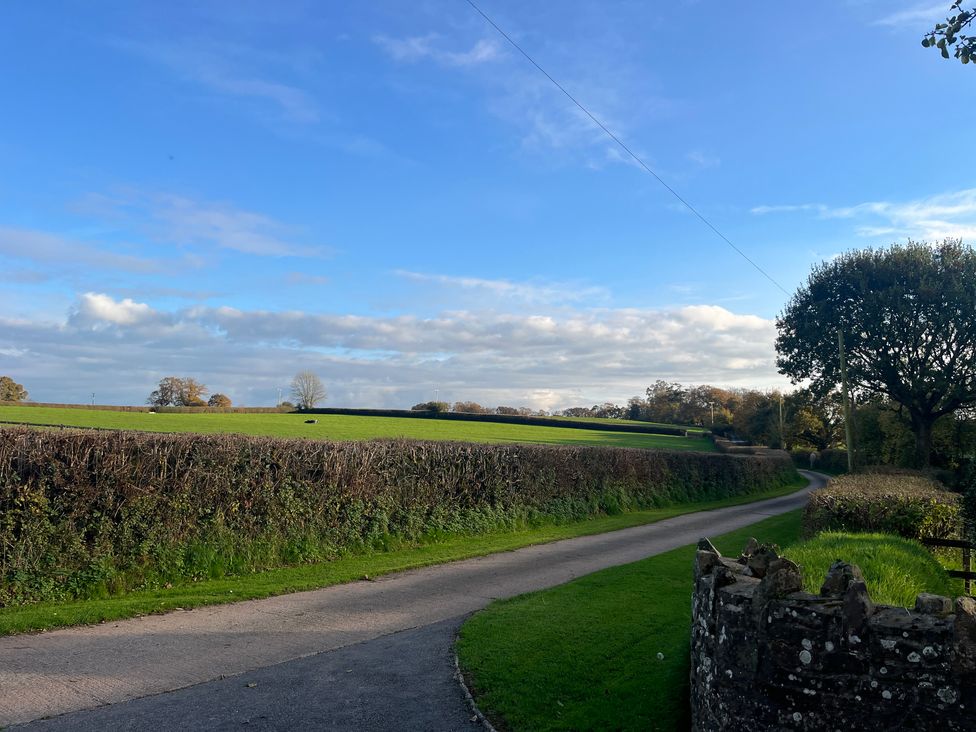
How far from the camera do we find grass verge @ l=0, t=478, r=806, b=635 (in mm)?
9148

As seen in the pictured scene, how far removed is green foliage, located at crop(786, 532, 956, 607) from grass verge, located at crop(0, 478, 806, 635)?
7432mm

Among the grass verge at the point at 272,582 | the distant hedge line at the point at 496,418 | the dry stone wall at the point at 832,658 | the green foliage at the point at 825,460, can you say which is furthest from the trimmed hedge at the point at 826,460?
the dry stone wall at the point at 832,658

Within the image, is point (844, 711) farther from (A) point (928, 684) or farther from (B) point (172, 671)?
(B) point (172, 671)

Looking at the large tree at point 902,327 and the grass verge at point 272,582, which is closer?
the grass verge at point 272,582

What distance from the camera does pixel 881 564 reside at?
791 cm

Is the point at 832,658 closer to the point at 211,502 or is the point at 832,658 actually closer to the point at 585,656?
the point at 585,656

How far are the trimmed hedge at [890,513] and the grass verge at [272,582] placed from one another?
6774mm

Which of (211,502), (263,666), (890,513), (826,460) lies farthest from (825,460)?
(263,666)

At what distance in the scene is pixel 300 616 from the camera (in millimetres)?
9875

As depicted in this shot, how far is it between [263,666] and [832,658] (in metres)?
5.77

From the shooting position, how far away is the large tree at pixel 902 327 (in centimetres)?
3691

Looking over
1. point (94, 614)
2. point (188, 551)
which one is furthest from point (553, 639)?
point (188, 551)

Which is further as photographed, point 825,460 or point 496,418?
point 825,460

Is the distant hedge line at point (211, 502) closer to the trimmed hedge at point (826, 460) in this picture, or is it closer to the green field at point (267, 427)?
the green field at point (267, 427)
